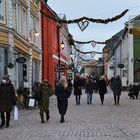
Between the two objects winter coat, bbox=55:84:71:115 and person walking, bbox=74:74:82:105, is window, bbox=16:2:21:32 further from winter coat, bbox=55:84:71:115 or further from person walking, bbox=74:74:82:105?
winter coat, bbox=55:84:71:115

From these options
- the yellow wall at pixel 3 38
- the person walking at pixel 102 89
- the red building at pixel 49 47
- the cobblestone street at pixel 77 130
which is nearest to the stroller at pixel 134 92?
the person walking at pixel 102 89

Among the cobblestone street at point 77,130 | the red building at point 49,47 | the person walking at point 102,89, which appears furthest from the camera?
the red building at point 49,47

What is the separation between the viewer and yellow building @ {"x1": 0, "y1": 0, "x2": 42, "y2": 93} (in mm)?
31141

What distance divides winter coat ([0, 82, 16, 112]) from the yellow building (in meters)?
11.3

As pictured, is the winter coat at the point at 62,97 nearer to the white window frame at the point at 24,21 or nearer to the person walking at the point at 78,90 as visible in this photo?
the person walking at the point at 78,90

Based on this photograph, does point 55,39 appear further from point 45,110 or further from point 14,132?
point 14,132

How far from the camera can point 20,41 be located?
3619cm

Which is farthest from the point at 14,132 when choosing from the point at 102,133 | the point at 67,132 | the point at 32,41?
the point at 32,41

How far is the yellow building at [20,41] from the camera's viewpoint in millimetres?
31141

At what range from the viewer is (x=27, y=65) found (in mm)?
40844

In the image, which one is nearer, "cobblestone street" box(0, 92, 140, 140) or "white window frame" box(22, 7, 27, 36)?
"cobblestone street" box(0, 92, 140, 140)

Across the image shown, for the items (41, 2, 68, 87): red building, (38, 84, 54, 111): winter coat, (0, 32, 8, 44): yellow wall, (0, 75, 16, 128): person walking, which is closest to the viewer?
(0, 75, 16, 128): person walking

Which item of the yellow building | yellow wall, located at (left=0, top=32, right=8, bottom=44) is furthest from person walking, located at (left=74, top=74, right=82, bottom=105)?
Result: yellow wall, located at (left=0, top=32, right=8, bottom=44)

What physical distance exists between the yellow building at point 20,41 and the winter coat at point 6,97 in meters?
11.3
